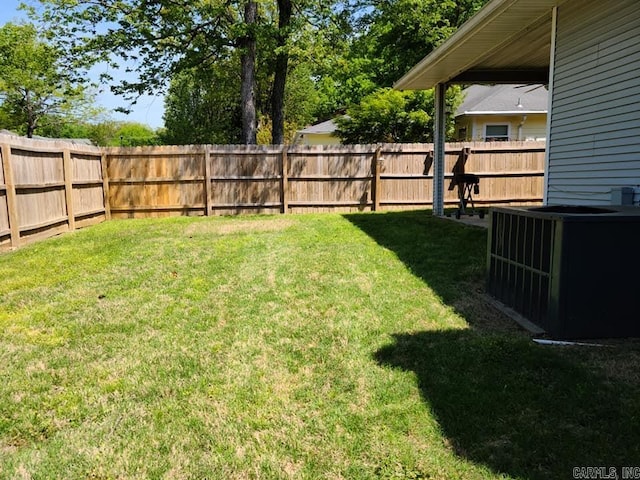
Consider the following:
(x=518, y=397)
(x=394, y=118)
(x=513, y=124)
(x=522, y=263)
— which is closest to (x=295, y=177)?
(x=394, y=118)

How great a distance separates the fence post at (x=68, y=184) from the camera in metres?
9.21

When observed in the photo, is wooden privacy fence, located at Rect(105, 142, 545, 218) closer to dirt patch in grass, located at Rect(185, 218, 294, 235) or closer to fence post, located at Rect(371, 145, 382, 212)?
fence post, located at Rect(371, 145, 382, 212)

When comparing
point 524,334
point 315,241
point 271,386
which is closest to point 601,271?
point 524,334

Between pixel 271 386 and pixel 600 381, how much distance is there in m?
1.79

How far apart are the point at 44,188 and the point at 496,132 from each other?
14.7 metres

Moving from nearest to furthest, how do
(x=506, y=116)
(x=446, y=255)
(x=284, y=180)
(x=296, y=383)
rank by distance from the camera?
(x=296, y=383), (x=446, y=255), (x=284, y=180), (x=506, y=116)

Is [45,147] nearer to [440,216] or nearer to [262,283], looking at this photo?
[262,283]

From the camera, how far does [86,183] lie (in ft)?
33.9

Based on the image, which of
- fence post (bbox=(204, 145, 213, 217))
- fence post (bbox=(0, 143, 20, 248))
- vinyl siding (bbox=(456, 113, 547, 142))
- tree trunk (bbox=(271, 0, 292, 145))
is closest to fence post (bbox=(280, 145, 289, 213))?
fence post (bbox=(204, 145, 213, 217))

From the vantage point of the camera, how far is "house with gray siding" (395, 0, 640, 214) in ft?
15.1

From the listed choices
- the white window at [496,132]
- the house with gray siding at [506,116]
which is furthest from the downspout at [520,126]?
the white window at [496,132]

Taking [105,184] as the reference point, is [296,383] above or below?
below

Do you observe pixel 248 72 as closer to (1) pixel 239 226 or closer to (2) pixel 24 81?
(1) pixel 239 226

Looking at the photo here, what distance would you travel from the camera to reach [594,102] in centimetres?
509
